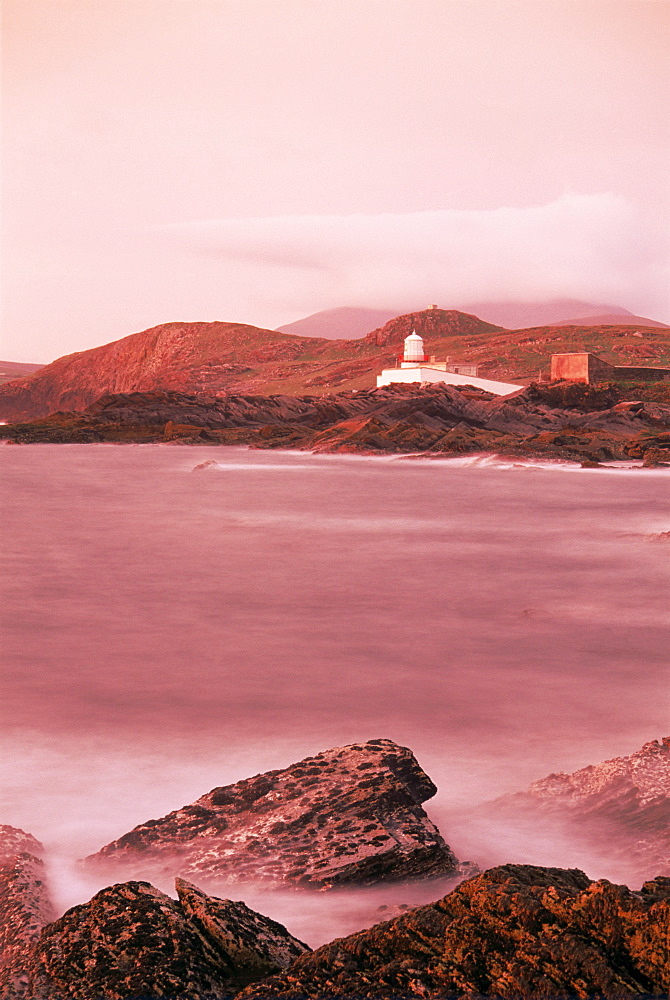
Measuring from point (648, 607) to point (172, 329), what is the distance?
Answer: 488 feet

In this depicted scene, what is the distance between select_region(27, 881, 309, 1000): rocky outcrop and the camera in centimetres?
264

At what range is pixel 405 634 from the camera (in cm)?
859

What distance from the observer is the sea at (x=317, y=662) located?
4641 millimetres

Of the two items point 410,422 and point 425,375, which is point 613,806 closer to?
point 410,422

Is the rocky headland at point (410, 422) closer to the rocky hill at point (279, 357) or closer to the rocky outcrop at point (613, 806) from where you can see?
the rocky outcrop at point (613, 806)

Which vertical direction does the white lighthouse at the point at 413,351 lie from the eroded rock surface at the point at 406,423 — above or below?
above

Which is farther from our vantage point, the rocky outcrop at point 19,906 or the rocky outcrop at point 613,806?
the rocky outcrop at point 613,806

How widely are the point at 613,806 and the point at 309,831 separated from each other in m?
1.56

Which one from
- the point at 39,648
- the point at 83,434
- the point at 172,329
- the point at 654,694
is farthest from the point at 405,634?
the point at 172,329

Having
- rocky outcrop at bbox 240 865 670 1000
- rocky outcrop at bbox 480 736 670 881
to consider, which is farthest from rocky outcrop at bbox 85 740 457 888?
rocky outcrop at bbox 240 865 670 1000

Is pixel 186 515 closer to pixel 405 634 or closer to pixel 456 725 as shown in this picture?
pixel 405 634

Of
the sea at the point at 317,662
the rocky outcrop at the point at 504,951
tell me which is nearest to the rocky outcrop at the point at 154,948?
the rocky outcrop at the point at 504,951

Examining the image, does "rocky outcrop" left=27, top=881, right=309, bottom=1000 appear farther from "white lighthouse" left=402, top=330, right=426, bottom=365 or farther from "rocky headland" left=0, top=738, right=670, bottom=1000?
"white lighthouse" left=402, top=330, right=426, bottom=365

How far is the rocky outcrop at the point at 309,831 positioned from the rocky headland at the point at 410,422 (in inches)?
1263
